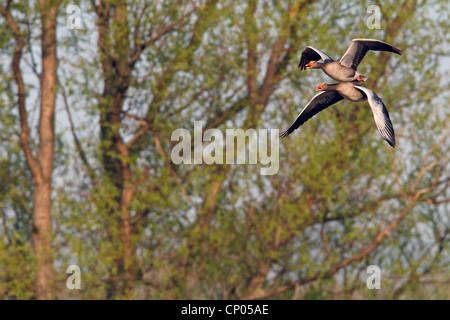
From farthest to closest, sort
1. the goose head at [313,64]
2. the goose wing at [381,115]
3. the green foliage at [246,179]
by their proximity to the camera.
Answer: the green foliage at [246,179] → the goose head at [313,64] → the goose wing at [381,115]

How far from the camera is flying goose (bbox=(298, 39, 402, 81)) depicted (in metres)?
3.46

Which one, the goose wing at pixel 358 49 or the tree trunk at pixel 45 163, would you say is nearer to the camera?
the goose wing at pixel 358 49

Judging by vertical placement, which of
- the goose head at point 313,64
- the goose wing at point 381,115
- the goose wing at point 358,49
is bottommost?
the goose wing at point 381,115

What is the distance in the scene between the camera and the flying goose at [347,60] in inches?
136

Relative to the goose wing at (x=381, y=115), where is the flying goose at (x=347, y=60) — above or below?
above

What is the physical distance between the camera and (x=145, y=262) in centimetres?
1955

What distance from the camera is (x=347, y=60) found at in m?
3.84

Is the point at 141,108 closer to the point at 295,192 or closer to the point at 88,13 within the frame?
the point at 88,13

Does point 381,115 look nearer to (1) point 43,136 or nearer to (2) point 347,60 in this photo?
(2) point 347,60

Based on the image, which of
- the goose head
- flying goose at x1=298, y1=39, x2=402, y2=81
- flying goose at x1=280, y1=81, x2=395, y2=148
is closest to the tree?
flying goose at x1=298, y1=39, x2=402, y2=81

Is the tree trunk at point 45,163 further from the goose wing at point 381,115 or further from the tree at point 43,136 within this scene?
the goose wing at point 381,115

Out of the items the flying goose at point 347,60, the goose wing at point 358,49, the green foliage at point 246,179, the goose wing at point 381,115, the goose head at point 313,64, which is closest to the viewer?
the goose wing at point 381,115

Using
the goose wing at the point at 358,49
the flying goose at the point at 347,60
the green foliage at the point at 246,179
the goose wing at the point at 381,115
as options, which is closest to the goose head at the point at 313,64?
the flying goose at the point at 347,60

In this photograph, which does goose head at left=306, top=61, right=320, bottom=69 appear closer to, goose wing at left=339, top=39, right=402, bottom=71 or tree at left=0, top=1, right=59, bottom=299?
goose wing at left=339, top=39, right=402, bottom=71
